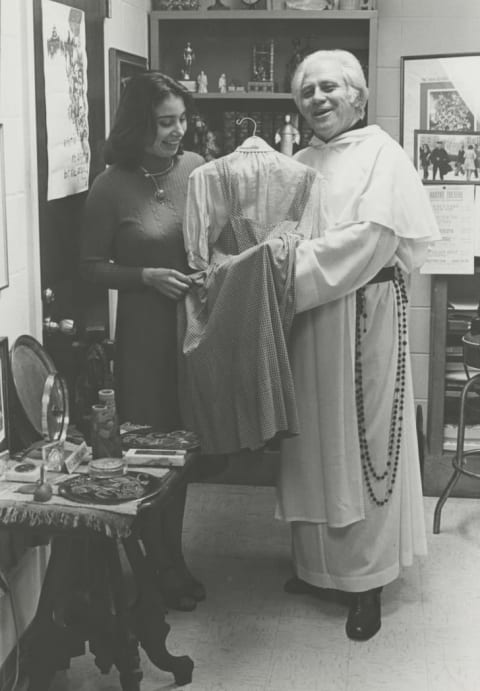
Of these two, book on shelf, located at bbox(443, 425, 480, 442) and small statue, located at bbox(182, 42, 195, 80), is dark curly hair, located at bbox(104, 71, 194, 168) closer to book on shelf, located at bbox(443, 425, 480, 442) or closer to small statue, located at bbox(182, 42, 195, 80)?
small statue, located at bbox(182, 42, 195, 80)

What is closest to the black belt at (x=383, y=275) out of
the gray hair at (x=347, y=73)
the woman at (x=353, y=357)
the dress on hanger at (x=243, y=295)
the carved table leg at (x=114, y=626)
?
the woman at (x=353, y=357)

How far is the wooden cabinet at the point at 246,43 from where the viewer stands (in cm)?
438

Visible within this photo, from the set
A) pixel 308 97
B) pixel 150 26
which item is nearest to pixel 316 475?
pixel 308 97

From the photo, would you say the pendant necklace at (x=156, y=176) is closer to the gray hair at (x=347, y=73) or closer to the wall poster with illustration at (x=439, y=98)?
the gray hair at (x=347, y=73)

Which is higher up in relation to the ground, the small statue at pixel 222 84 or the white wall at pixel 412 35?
the white wall at pixel 412 35

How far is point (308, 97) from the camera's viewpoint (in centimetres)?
309

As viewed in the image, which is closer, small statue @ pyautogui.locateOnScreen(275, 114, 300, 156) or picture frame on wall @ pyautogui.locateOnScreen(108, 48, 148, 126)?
picture frame on wall @ pyautogui.locateOnScreen(108, 48, 148, 126)

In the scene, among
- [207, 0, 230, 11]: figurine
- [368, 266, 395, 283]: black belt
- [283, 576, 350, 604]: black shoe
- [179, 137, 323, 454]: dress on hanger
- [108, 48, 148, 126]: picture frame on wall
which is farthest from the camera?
[207, 0, 230, 11]: figurine

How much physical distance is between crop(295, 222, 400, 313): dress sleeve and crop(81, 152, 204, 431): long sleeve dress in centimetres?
37

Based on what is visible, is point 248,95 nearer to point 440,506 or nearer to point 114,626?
point 440,506

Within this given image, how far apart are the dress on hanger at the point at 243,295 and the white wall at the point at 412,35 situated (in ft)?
5.73

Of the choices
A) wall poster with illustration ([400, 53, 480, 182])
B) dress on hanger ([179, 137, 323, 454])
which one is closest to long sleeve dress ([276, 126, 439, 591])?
dress on hanger ([179, 137, 323, 454])

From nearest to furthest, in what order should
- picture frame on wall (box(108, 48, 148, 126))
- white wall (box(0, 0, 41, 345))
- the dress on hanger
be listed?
white wall (box(0, 0, 41, 345))
the dress on hanger
picture frame on wall (box(108, 48, 148, 126))

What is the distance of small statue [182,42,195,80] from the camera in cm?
454
